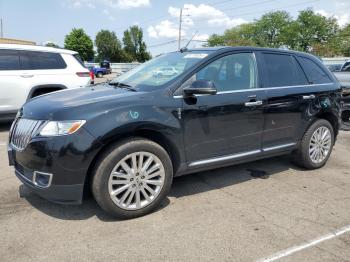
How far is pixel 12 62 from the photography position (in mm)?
7398

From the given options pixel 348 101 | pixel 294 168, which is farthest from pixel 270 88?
pixel 348 101

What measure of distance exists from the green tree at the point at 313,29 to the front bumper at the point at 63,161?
291 feet

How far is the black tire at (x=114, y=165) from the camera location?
324 cm

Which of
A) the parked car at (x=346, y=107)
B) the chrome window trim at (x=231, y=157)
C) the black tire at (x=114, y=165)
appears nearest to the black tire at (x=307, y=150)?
the chrome window trim at (x=231, y=157)

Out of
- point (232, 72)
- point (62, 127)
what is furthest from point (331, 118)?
point (62, 127)

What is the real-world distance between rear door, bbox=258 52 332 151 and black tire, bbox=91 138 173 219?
1606 mm

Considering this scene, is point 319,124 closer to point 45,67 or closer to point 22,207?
point 22,207

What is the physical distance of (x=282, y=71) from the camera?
15.5ft

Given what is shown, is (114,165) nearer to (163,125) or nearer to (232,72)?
(163,125)

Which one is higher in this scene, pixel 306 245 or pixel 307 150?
pixel 307 150

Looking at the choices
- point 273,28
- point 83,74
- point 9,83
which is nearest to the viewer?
point 9,83

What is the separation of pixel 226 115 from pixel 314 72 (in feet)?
6.53

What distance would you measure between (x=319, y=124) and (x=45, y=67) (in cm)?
580

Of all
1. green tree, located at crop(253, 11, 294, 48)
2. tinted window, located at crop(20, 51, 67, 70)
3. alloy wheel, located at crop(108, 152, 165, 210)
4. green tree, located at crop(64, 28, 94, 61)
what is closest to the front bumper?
alloy wheel, located at crop(108, 152, 165, 210)
